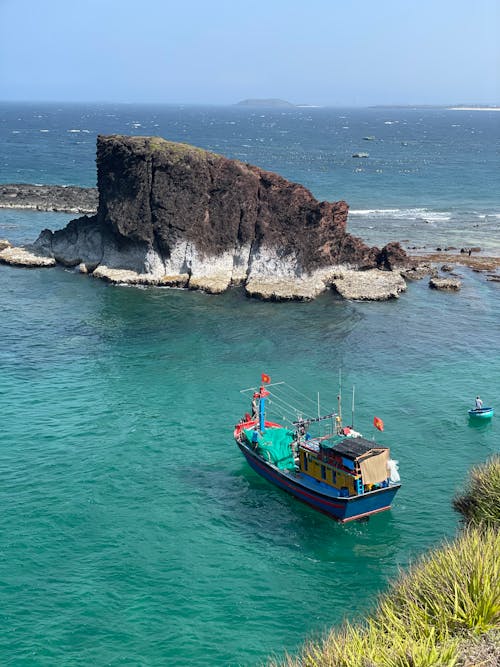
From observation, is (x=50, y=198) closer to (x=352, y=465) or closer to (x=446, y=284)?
(x=446, y=284)

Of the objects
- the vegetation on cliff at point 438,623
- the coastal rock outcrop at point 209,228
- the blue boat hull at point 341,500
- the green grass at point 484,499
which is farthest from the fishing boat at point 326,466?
the coastal rock outcrop at point 209,228

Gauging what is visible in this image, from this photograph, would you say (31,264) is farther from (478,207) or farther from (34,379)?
(478,207)

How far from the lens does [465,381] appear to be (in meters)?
50.6

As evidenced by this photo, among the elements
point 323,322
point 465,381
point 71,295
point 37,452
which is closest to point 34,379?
point 37,452

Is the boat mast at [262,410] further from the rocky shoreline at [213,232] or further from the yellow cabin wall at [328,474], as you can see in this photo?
the rocky shoreline at [213,232]

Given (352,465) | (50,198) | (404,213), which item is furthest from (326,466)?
(50,198)

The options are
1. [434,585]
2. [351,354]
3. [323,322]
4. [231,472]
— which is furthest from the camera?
[323,322]

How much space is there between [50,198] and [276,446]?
9250 cm

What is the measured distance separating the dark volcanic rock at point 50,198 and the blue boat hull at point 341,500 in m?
83.7

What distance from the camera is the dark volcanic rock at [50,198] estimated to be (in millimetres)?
113875

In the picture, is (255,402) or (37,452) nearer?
(37,452)

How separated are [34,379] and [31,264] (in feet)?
108

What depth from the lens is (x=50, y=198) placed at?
120 metres

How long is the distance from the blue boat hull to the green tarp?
1.06 meters
